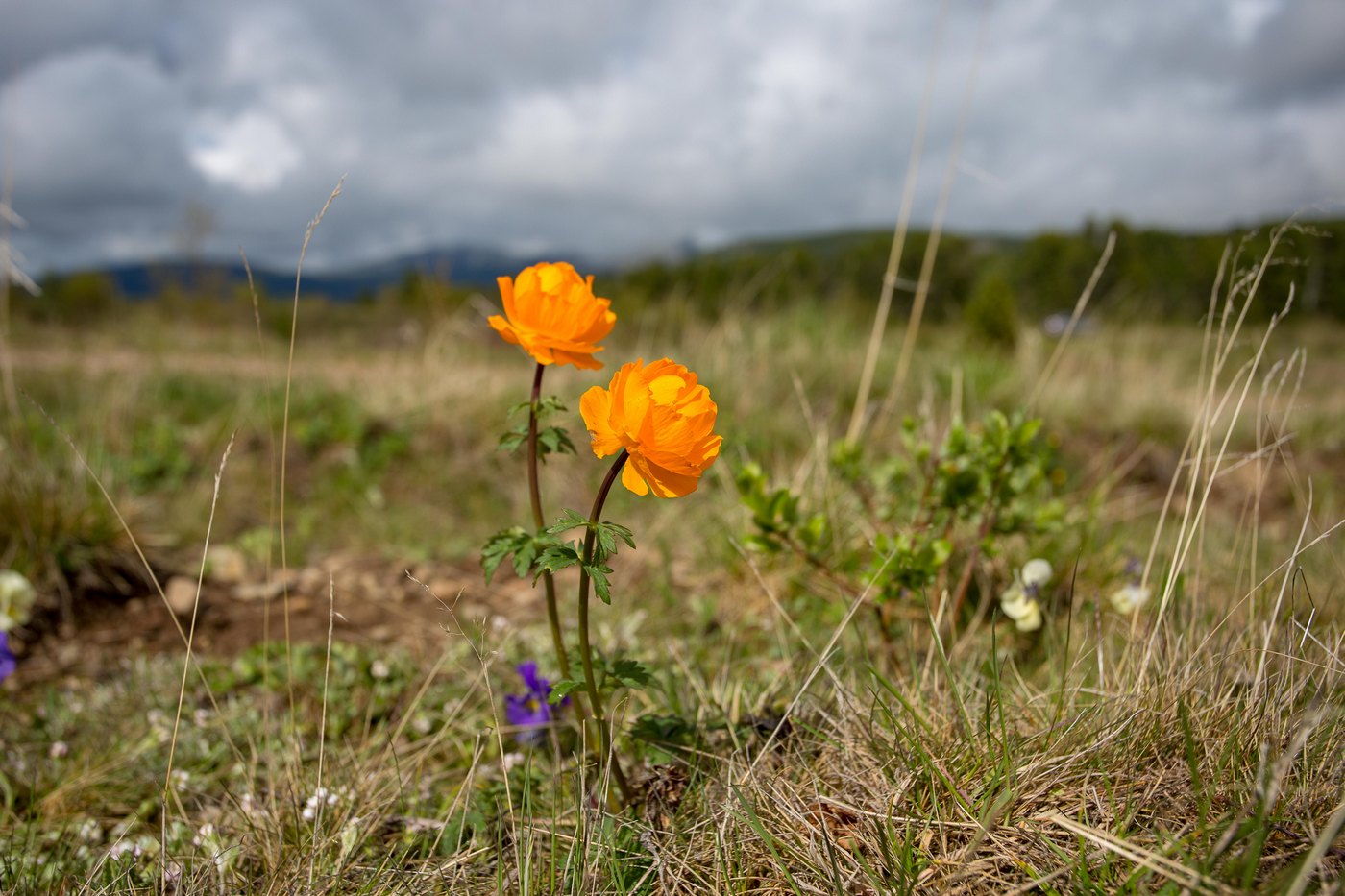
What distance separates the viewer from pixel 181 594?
2641 mm

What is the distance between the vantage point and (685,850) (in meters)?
1.20

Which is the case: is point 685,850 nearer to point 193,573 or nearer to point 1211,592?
point 1211,592

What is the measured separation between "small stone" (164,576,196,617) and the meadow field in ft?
0.08

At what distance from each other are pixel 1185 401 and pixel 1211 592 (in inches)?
160

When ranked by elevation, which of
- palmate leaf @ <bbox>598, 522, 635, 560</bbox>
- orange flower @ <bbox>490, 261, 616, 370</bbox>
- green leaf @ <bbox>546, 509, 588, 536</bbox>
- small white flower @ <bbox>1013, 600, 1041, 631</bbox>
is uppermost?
orange flower @ <bbox>490, 261, 616, 370</bbox>

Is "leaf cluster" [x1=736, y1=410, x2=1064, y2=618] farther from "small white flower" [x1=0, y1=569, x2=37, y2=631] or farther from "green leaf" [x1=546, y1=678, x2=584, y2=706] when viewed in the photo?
"small white flower" [x1=0, y1=569, x2=37, y2=631]

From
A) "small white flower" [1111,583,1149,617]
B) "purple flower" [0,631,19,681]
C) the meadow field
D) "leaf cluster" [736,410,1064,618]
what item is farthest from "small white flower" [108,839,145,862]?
"small white flower" [1111,583,1149,617]

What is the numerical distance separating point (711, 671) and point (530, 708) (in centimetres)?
49

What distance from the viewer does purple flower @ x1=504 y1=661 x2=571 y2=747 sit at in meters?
1.61

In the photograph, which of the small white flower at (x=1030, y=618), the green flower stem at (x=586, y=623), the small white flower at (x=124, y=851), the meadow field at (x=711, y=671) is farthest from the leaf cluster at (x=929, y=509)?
the small white flower at (x=124, y=851)

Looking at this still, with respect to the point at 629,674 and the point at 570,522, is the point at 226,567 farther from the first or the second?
the point at 570,522

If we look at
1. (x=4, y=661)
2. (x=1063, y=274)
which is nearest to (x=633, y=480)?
(x=4, y=661)

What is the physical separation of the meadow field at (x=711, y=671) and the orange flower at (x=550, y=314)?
0.50 m

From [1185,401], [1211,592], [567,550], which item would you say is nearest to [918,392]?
[1185,401]
